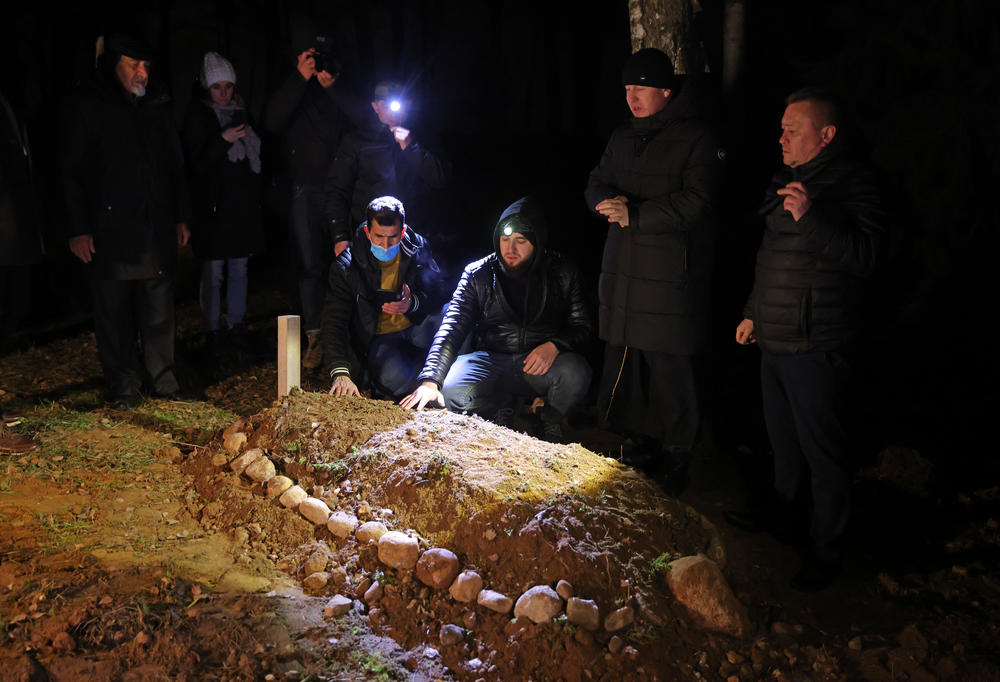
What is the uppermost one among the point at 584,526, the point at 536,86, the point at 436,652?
the point at 536,86

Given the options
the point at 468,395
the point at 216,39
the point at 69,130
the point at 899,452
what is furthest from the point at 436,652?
the point at 216,39

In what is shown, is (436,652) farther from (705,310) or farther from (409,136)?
(409,136)

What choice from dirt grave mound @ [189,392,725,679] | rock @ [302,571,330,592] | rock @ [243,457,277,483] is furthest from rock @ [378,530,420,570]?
rock @ [243,457,277,483]

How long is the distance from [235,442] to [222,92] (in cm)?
304

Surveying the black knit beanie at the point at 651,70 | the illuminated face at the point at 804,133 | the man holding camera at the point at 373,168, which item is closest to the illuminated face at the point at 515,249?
the black knit beanie at the point at 651,70

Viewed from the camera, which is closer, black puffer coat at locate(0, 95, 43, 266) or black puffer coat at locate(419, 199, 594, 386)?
black puffer coat at locate(0, 95, 43, 266)

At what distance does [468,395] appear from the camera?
4961 millimetres

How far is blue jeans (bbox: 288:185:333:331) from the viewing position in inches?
253

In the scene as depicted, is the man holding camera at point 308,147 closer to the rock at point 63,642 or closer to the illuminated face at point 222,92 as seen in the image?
the illuminated face at point 222,92

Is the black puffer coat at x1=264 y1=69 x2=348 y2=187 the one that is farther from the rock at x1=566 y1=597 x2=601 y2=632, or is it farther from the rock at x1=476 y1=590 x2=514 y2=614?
the rock at x1=566 y1=597 x2=601 y2=632

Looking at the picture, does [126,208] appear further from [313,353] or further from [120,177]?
[313,353]

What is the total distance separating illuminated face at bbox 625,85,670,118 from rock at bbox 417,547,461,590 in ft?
8.38

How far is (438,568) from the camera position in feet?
10.6

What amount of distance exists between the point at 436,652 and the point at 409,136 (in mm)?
4254
